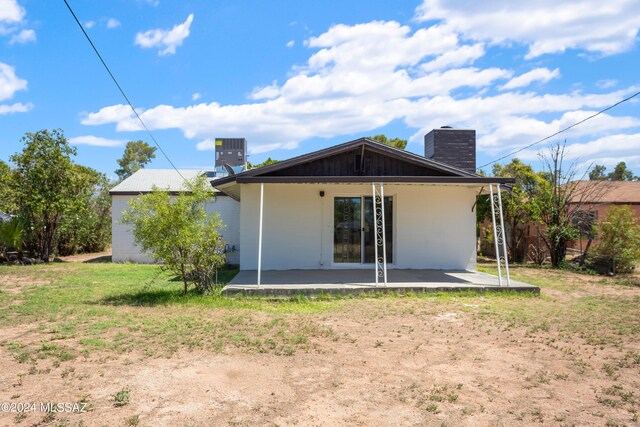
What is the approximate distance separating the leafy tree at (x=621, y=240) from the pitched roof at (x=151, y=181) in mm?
14074

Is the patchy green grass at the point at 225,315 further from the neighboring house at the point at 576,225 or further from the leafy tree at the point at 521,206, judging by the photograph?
the leafy tree at the point at 521,206

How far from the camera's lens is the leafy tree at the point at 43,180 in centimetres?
1488

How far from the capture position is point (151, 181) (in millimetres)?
17609

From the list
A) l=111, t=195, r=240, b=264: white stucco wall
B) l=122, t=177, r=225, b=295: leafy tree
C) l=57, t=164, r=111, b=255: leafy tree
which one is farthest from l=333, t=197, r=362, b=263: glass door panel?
l=57, t=164, r=111, b=255: leafy tree

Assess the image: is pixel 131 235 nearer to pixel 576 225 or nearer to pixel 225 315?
pixel 225 315

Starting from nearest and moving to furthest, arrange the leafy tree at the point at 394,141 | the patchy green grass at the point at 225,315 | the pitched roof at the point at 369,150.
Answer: the patchy green grass at the point at 225,315
the pitched roof at the point at 369,150
the leafy tree at the point at 394,141

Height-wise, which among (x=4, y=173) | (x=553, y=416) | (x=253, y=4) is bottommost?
(x=553, y=416)

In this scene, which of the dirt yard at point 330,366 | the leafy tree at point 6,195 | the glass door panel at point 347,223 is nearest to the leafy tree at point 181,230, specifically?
the dirt yard at point 330,366

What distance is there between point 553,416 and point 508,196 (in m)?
13.9

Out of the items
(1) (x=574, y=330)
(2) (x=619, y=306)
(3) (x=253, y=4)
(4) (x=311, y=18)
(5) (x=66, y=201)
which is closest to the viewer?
(1) (x=574, y=330)

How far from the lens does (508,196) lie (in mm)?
16094

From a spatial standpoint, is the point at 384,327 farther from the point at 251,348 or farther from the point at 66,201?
the point at 66,201

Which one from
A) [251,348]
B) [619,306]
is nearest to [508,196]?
[619,306]

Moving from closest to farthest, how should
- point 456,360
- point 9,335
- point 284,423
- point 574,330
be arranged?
point 284,423
point 456,360
point 9,335
point 574,330
